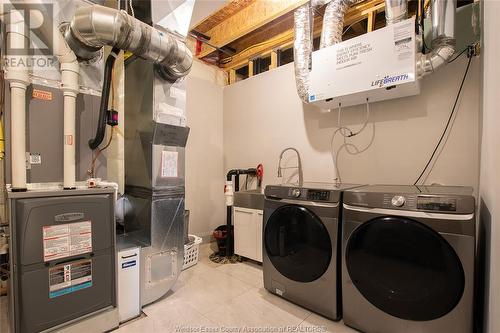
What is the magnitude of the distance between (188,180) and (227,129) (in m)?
0.96

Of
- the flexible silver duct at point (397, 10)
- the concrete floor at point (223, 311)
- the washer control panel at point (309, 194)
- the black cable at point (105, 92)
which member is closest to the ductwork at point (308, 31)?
the flexible silver duct at point (397, 10)

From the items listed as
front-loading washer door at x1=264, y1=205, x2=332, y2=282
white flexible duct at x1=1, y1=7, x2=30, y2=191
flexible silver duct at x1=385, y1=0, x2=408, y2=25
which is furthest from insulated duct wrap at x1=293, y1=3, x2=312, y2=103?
white flexible duct at x1=1, y1=7, x2=30, y2=191

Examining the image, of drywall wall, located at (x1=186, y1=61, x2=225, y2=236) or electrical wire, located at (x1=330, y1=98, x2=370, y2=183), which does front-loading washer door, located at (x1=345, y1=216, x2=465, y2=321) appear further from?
drywall wall, located at (x1=186, y1=61, x2=225, y2=236)

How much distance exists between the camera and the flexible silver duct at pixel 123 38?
57.1 inches

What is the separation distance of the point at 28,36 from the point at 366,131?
2653 millimetres

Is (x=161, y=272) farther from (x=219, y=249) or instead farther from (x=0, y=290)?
(x=0, y=290)

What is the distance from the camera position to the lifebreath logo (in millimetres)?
1338

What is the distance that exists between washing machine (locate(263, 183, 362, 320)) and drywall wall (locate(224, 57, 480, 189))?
0.78 m

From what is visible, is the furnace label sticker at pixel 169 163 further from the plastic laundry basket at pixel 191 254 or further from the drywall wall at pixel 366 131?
the drywall wall at pixel 366 131

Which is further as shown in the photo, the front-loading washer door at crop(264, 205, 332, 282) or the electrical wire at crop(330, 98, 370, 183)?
the electrical wire at crop(330, 98, 370, 183)

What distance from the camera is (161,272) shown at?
6.17ft

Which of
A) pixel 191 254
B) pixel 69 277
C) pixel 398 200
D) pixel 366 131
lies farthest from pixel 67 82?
pixel 366 131

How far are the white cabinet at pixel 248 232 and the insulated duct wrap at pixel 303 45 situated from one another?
132cm

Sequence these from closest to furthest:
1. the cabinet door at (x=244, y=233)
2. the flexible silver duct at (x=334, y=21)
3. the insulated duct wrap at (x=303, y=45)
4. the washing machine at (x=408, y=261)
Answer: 1. the washing machine at (x=408, y=261)
2. the flexible silver duct at (x=334, y=21)
3. the insulated duct wrap at (x=303, y=45)
4. the cabinet door at (x=244, y=233)
